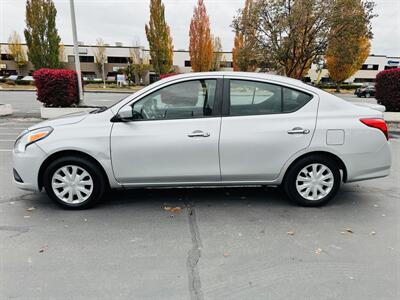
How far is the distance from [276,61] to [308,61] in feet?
7.64

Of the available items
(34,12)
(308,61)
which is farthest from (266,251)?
(34,12)

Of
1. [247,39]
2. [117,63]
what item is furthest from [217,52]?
[247,39]

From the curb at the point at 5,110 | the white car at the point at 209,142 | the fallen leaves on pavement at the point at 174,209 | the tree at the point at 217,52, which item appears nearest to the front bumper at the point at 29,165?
the white car at the point at 209,142

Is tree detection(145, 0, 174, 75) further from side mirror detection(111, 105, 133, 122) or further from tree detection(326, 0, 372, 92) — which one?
side mirror detection(111, 105, 133, 122)

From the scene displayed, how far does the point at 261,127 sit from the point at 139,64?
49.4 meters

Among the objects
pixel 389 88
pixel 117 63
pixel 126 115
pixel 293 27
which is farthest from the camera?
pixel 117 63

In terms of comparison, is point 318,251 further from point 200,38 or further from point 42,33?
point 200,38

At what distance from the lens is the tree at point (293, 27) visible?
14039mm

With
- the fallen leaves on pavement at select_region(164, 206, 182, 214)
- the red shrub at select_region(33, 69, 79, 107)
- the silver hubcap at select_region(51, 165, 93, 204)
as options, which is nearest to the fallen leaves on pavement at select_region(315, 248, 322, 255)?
the fallen leaves on pavement at select_region(164, 206, 182, 214)

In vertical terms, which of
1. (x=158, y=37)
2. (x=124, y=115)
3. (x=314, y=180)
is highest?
(x=158, y=37)

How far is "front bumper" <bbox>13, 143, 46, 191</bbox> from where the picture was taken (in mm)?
Answer: 3809

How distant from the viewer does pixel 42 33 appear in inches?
910

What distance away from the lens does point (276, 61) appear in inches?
628

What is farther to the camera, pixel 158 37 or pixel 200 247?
pixel 158 37
